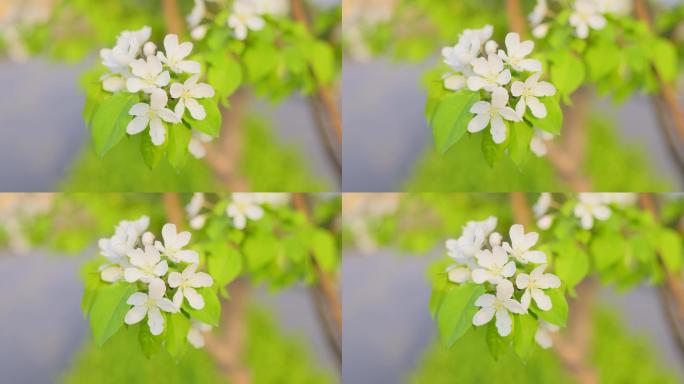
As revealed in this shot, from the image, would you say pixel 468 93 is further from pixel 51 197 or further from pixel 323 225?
pixel 51 197

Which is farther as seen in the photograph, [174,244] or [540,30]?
[540,30]

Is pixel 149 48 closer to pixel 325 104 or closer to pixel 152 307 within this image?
pixel 325 104

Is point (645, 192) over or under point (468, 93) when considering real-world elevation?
under

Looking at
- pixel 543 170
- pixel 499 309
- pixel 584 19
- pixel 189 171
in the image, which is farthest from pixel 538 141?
pixel 189 171

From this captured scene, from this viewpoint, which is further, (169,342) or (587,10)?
(587,10)

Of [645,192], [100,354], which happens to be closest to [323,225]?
[100,354]

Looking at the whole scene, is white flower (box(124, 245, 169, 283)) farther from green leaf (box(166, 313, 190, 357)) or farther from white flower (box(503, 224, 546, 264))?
white flower (box(503, 224, 546, 264))
